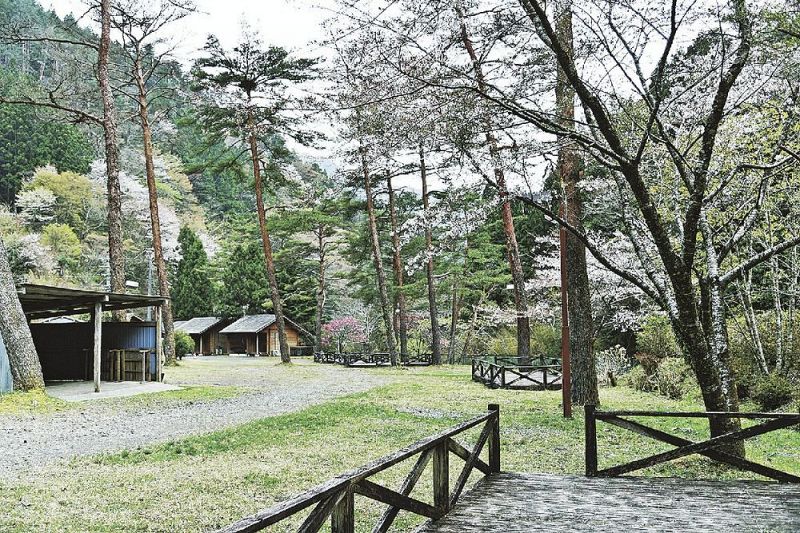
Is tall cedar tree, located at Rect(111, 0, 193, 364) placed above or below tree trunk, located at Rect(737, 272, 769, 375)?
above

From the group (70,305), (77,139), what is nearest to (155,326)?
(70,305)

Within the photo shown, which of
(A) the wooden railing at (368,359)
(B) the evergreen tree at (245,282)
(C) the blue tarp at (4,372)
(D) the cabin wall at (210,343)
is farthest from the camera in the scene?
(D) the cabin wall at (210,343)

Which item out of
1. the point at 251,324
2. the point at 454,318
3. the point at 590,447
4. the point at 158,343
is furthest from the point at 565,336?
the point at 251,324

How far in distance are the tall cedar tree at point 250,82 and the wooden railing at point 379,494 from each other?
72.5ft

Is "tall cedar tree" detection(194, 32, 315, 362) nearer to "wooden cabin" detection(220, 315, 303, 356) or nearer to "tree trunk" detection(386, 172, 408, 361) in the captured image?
"tree trunk" detection(386, 172, 408, 361)

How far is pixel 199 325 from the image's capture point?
147 feet

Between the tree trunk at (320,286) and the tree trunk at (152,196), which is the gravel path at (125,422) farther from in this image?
the tree trunk at (320,286)

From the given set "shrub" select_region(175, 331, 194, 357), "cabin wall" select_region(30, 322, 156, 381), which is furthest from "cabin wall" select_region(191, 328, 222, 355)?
"cabin wall" select_region(30, 322, 156, 381)

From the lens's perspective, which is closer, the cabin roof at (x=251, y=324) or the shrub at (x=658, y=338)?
the shrub at (x=658, y=338)

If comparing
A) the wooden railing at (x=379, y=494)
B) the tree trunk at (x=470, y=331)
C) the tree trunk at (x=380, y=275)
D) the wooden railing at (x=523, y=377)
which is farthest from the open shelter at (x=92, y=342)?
the tree trunk at (x=470, y=331)

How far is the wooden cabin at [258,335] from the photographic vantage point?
4283cm

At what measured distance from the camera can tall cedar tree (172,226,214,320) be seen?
45469mm

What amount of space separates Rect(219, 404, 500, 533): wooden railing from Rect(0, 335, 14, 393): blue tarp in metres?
12.7

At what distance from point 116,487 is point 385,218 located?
1061 inches
